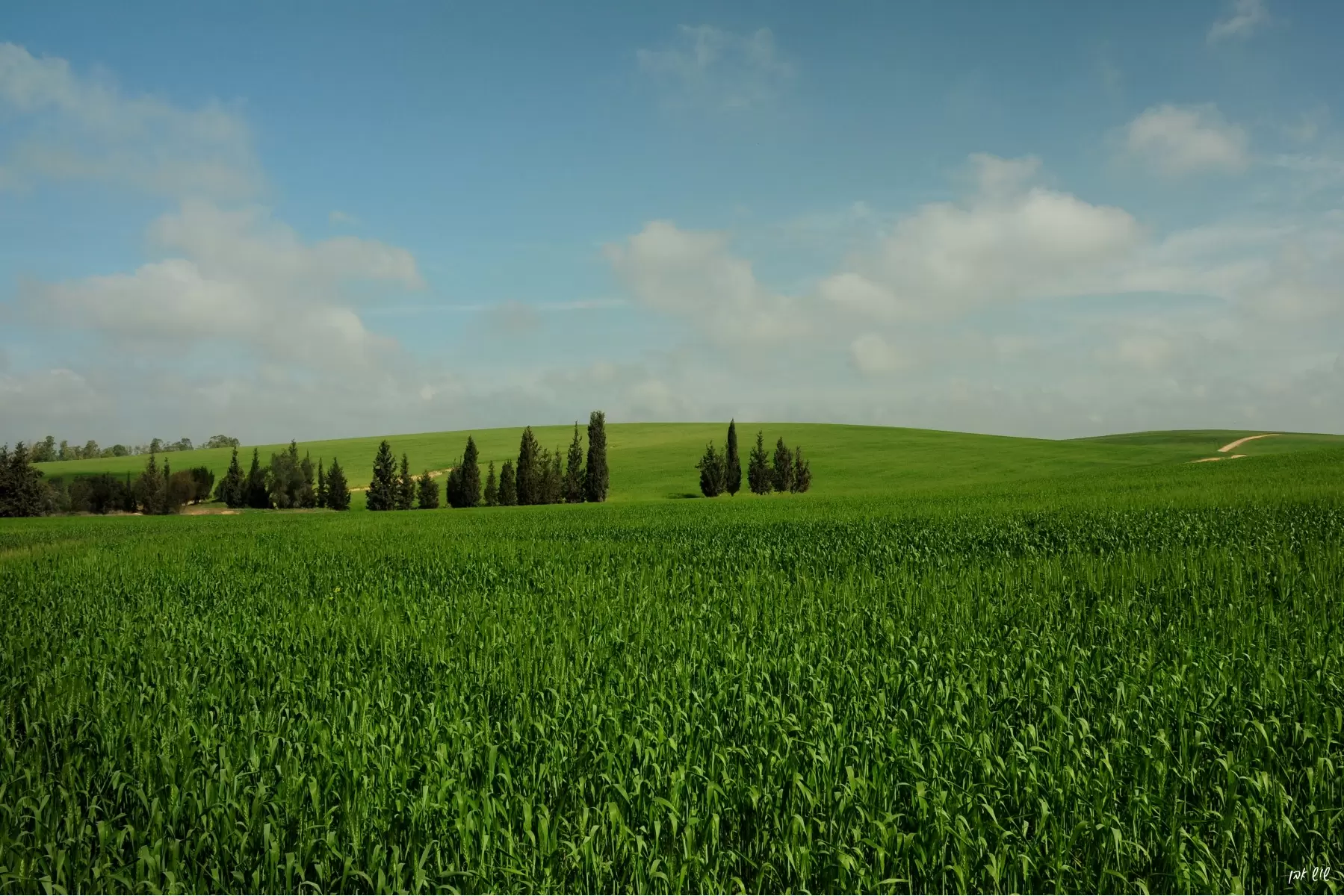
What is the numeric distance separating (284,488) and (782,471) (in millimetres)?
61409

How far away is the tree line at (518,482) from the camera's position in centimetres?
7919

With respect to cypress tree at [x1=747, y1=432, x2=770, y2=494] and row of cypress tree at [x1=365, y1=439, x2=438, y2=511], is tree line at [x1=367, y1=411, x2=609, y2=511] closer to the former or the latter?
row of cypress tree at [x1=365, y1=439, x2=438, y2=511]

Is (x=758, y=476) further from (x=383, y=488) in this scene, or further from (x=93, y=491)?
(x=93, y=491)

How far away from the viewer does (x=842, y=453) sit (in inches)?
4011

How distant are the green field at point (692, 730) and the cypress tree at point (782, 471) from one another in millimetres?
69943

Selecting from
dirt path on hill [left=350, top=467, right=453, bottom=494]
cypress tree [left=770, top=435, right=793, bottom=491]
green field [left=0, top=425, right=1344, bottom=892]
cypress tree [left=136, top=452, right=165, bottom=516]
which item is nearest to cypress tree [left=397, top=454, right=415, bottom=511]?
dirt path on hill [left=350, top=467, right=453, bottom=494]

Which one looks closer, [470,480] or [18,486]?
[18,486]

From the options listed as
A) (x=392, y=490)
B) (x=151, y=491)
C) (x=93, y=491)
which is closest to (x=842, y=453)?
(x=392, y=490)

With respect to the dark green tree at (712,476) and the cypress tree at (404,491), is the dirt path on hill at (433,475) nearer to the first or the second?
the cypress tree at (404,491)

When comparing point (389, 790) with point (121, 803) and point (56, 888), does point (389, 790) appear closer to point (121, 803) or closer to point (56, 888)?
point (56, 888)

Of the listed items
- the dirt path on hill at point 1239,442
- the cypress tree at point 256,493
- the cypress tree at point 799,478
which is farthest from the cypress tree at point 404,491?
the dirt path on hill at point 1239,442

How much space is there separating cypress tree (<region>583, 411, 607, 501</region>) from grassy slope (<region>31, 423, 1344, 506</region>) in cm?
362

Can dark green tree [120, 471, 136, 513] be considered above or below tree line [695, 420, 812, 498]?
below

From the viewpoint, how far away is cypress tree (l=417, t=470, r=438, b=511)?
272 feet
